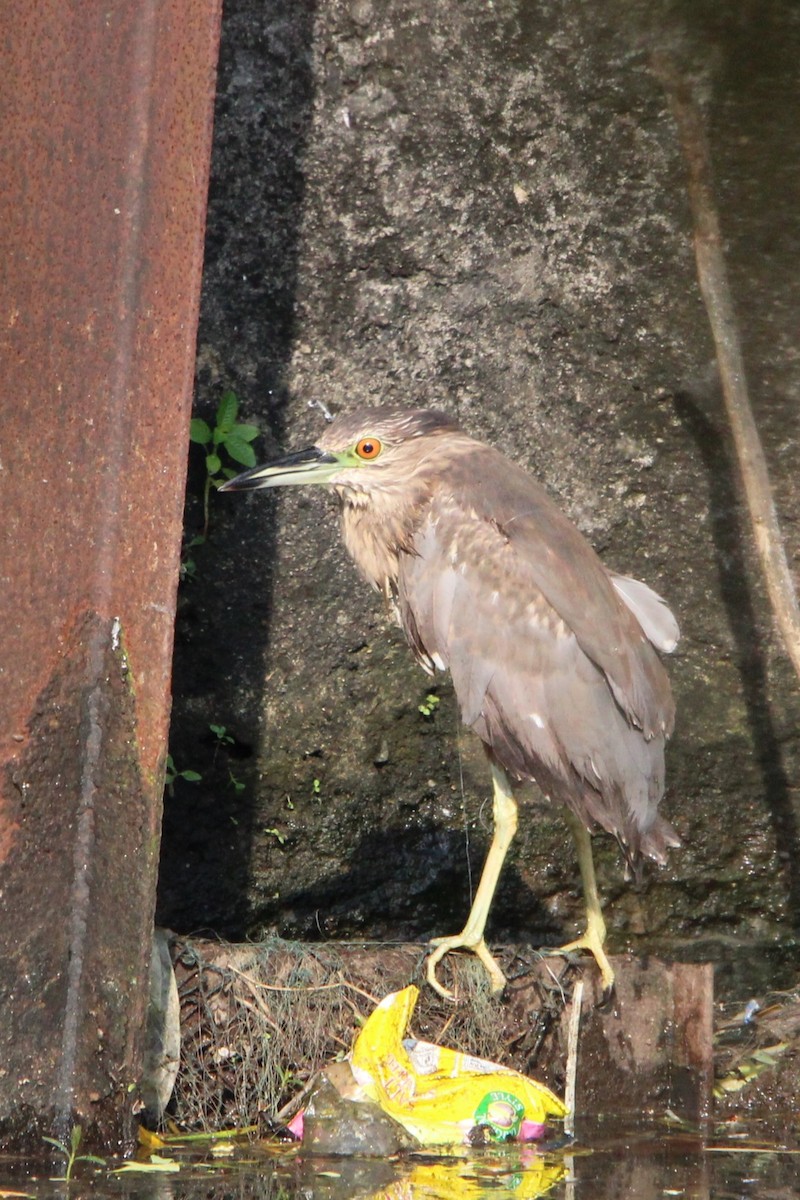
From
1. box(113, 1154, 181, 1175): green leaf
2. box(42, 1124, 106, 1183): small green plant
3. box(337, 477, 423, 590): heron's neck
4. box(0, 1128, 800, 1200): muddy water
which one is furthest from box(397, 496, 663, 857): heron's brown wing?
box(42, 1124, 106, 1183): small green plant

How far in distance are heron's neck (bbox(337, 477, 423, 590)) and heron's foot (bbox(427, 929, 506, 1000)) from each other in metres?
1.16

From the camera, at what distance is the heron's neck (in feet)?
14.5

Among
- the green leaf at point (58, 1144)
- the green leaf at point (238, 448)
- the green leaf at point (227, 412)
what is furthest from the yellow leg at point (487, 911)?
the green leaf at point (227, 412)

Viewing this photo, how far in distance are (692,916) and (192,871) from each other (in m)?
1.88

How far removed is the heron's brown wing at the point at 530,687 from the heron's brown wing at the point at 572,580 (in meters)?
0.03

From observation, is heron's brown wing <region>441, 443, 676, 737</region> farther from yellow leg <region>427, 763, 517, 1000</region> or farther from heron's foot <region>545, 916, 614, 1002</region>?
heron's foot <region>545, 916, 614, 1002</region>

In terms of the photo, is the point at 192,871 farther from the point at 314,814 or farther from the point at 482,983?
the point at 482,983

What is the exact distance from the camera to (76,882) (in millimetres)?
3213

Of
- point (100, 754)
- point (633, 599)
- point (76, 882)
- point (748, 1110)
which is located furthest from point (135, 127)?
point (748, 1110)

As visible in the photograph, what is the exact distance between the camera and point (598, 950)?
4.16 m

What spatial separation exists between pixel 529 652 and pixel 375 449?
2.78 ft

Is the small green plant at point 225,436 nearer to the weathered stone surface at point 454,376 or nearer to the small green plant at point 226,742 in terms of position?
the weathered stone surface at point 454,376

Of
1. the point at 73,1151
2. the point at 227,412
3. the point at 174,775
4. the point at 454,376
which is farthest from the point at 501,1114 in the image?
the point at 454,376

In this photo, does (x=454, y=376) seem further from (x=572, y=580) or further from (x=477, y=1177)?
(x=477, y=1177)
